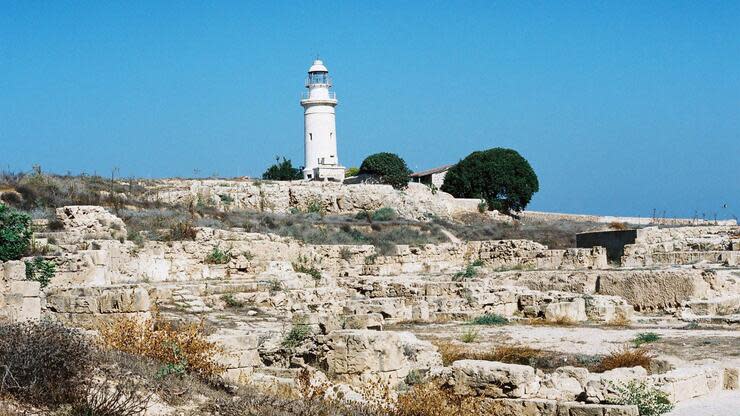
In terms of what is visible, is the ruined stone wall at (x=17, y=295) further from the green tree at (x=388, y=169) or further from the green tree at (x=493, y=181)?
the green tree at (x=493, y=181)

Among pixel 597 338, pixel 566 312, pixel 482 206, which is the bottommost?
pixel 597 338

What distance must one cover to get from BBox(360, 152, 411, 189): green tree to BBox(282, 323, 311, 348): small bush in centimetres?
4952

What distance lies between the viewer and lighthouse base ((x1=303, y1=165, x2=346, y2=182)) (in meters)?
62.0

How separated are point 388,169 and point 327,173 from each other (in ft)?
12.1

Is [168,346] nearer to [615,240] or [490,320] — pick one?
[490,320]

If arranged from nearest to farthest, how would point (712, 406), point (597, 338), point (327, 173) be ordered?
point (712, 406), point (597, 338), point (327, 173)

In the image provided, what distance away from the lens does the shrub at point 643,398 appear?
1004 cm

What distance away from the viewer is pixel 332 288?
2395cm

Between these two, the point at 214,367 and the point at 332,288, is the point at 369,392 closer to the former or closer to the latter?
the point at 214,367

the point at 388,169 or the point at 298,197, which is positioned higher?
the point at 388,169

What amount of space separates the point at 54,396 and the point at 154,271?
17.6 meters

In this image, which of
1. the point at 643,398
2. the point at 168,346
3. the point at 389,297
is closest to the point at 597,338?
the point at 643,398

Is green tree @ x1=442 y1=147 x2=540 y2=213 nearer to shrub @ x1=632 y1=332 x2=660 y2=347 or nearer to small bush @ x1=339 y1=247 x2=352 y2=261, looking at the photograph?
small bush @ x1=339 y1=247 x2=352 y2=261

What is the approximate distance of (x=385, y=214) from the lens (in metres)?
49.4
